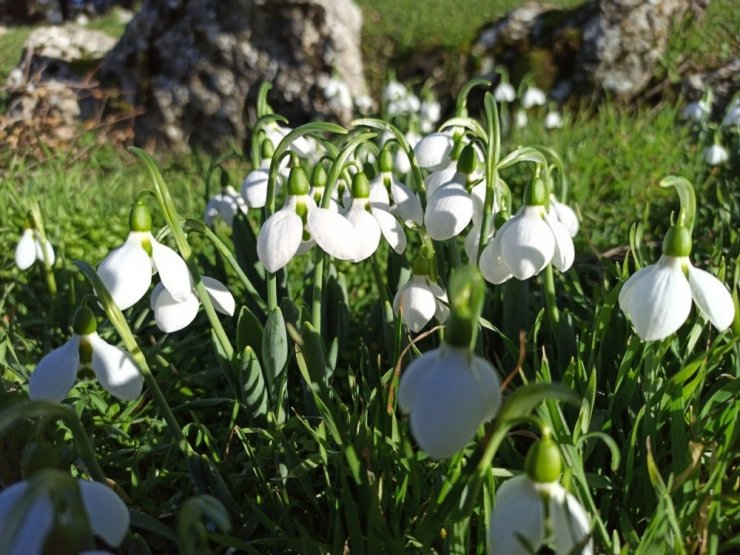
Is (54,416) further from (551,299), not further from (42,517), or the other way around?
(551,299)

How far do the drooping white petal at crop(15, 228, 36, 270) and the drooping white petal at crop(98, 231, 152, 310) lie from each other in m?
0.94

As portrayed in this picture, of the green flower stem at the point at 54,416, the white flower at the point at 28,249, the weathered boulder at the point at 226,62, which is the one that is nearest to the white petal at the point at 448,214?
the green flower stem at the point at 54,416

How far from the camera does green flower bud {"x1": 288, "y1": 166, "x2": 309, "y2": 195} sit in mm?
1125

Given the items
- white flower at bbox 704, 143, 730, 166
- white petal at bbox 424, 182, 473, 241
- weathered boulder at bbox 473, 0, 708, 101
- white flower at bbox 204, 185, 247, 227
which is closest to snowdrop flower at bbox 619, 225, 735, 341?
white petal at bbox 424, 182, 473, 241

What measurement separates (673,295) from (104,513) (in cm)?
73

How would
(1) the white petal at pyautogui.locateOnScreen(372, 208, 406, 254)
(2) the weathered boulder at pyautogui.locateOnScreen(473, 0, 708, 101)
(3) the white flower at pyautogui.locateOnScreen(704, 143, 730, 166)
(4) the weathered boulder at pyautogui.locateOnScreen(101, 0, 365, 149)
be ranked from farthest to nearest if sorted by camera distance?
(4) the weathered boulder at pyautogui.locateOnScreen(101, 0, 365, 149), (2) the weathered boulder at pyautogui.locateOnScreen(473, 0, 708, 101), (3) the white flower at pyautogui.locateOnScreen(704, 143, 730, 166), (1) the white petal at pyautogui.locateOnScreen(372, 208, 406, 254)

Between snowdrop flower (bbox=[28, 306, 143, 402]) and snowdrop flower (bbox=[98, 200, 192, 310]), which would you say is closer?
snowdrop flower (bbox=[28, 306, 143, 402])

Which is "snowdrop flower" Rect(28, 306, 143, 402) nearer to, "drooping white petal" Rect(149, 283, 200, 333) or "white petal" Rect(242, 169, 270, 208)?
"drooping white petal" Rect(149, 283, 200, 333)

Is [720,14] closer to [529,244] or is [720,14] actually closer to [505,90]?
[505,90]

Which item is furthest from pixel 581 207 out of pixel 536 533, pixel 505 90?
pixel 536 533

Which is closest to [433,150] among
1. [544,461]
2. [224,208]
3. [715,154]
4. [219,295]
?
[219,295]

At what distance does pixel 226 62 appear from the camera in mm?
5219

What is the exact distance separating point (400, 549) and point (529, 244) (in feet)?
1.55

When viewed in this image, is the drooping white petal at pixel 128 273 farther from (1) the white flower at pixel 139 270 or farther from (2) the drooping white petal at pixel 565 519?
(2) the drooping white petal at pixel 565 519
